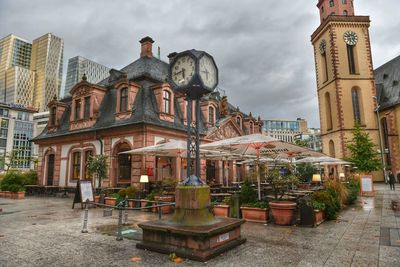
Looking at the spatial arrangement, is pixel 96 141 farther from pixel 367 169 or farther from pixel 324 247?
pixel 367 169

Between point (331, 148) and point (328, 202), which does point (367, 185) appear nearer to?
point (328, 202)

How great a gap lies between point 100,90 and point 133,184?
829cm

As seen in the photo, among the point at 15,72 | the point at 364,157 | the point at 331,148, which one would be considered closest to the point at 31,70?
the point at 15,72

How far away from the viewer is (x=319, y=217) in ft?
29.5

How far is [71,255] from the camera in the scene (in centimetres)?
544

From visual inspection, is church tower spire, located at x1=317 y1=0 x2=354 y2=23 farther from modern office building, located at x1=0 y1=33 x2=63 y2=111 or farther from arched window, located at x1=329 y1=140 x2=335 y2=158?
modern office building, located at x1=0 y1=33 x2=63 y2=111

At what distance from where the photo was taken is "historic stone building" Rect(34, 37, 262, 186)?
1795 cm

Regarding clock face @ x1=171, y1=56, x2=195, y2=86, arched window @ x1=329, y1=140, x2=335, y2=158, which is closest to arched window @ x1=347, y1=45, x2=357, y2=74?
arched window @ x1=329, y1=140, x2=335, y2=158

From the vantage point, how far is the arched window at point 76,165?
21109 mm

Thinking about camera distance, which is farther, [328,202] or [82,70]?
[82,70]

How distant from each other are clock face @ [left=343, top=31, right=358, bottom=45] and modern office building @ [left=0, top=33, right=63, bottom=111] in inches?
6672

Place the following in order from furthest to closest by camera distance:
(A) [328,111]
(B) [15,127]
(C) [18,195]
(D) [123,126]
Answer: (B) [15,127]
(A) [328,111]
(C) [18,195]
(D) [123,126]

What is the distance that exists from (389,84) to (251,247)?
46.8 metres

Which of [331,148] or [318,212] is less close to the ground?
[331,148]
